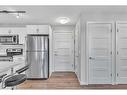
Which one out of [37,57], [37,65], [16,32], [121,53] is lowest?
[37,65]

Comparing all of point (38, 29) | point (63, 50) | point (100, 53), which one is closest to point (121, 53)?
point (100, 53)

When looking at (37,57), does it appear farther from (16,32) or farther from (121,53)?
(121,53)

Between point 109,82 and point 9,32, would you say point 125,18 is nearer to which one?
point 109,82

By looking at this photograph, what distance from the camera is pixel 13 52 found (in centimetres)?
608

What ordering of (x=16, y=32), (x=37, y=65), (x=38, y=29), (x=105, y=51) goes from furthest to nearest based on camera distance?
1. (x=16, y=32)
2. (x=38, y=29)
3. (x=37, y=65)
4. (x=105, y=51)

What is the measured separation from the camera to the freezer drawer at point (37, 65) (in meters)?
5.61

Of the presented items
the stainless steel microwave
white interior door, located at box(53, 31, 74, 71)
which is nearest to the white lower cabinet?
white interior door, located at box(53, 31, 74, 71)

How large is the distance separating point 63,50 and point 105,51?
297cm

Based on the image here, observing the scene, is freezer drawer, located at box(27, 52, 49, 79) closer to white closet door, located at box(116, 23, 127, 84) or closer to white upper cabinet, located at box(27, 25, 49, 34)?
white upper cabinet, located at box(27, 25, 49, 34)

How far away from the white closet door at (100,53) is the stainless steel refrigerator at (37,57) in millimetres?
1709

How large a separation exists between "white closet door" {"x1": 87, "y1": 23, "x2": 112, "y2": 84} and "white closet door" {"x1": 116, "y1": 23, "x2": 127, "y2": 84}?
0.23m

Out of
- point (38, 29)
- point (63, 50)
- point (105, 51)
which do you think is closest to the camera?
point (105, 51)

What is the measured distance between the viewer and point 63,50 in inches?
291

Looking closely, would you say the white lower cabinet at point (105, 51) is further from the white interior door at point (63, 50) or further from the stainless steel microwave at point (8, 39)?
the stainless steel microwave at point (8, 39)
